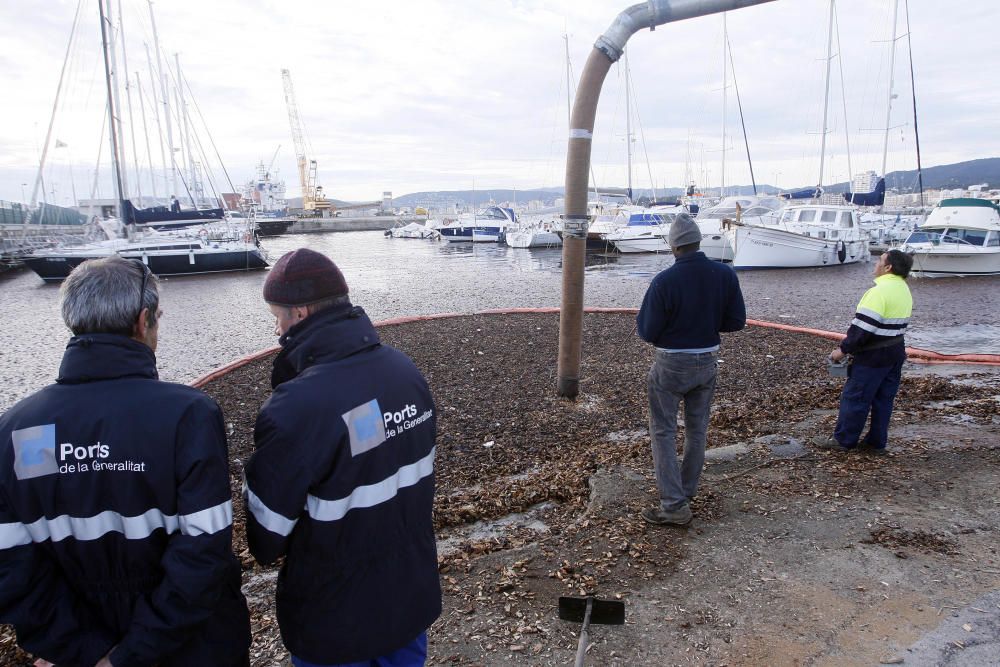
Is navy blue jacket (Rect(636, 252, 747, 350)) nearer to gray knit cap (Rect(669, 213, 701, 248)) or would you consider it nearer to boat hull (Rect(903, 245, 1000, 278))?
gray knit cap (Rect(669, 213, 701, 248))

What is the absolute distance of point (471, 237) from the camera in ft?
174

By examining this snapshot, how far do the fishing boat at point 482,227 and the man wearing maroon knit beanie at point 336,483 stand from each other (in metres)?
48.6

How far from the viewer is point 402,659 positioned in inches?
80.4

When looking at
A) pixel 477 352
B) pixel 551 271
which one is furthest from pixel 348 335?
pixel 551 271

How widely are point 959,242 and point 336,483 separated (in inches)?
1060

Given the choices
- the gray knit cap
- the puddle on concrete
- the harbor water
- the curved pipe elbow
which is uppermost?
the curved pipe elbow

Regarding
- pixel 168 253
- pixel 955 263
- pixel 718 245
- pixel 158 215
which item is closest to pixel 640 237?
pixel 718 245

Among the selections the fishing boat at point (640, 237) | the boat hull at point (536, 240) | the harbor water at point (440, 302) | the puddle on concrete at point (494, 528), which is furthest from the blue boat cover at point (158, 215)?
the puddle on concrete at point (494, 528)

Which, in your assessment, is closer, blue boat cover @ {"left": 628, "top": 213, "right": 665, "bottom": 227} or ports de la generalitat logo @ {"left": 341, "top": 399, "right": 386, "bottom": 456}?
ports de la generalitat logo @ {"left": 341, "top": 399, "right": 386, "bottom": 456}

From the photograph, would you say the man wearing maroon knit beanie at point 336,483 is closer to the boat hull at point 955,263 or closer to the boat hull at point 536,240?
the boat hull at point 955,263

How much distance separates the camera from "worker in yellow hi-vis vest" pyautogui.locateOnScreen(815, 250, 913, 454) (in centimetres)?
466

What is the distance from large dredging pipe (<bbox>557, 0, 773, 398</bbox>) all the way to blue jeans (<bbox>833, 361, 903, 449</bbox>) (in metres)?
2.57

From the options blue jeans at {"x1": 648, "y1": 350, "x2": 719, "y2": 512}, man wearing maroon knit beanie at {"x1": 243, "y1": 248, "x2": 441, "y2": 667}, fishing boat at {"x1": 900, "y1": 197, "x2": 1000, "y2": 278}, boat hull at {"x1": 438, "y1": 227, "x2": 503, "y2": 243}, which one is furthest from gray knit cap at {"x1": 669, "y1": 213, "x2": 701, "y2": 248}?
boat hull at {"x1": 438, "y1": 227, "x2": 503, "y2": 243}

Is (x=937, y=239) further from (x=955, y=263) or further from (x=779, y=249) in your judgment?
(x=779, y=249)
